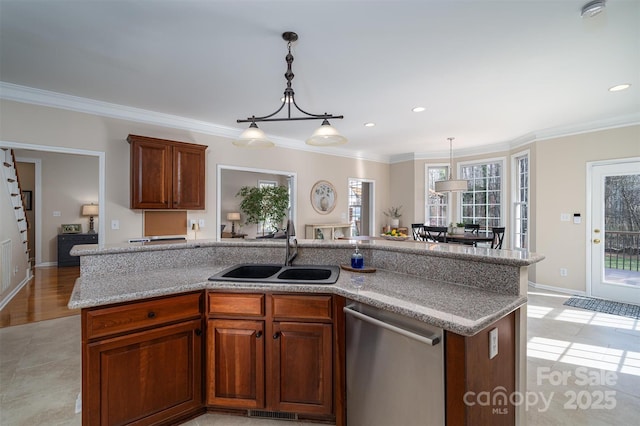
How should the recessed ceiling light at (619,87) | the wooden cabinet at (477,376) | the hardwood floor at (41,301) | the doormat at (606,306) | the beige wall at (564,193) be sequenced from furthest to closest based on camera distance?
the beige wall at (564,193), the doormat at (606,306), the hardwood floor at (41,301), the recessed ceiling light at (619,87), the wooden cabinet at (477,376)

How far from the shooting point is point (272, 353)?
6.01 ft

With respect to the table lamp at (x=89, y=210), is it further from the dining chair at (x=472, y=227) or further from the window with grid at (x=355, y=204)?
the dining chair at (x=472, y=227)

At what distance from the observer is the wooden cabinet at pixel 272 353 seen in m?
1.80

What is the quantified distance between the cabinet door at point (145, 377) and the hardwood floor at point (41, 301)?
2.94 m

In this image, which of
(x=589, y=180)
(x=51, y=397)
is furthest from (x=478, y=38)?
(x=51, y=397)

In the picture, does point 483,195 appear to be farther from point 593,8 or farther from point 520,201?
point 593,8

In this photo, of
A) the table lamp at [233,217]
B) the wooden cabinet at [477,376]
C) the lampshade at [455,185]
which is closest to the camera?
the wooden cabinet at [477,376]

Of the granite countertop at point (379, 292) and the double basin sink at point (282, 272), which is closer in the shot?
the granite countertop at point (379, 292)

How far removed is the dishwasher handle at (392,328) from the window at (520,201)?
515 cm

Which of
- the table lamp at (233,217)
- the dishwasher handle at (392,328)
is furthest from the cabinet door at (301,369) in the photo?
the table lamp at (233,217)

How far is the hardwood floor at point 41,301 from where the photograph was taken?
3669 millimetres

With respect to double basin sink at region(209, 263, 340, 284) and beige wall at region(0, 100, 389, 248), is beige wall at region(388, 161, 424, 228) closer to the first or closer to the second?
beige wall at region(0, 100, 389, 248)

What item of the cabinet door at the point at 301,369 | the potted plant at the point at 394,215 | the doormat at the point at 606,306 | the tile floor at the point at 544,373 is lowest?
the tile floor at the point at 544,373

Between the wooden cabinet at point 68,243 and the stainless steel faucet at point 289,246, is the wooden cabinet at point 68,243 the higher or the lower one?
the lower one
